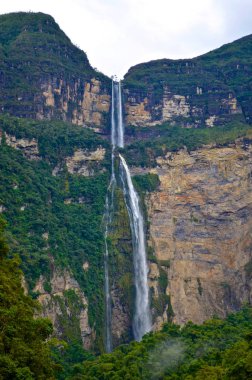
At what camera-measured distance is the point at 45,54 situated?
52.0 meters

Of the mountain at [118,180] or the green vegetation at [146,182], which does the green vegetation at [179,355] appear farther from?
the green vegetation at [146,182]

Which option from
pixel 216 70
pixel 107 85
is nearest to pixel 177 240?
pixel 107 85

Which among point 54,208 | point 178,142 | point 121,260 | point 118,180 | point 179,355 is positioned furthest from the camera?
point 178,142

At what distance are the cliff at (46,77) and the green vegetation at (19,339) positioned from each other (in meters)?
29.4

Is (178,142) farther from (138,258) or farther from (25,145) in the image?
(25,145)

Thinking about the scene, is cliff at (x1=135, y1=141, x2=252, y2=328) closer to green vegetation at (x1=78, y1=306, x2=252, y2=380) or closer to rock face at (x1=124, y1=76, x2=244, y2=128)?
rock face at (x1=124, y1=76, x2=244, y2=128)

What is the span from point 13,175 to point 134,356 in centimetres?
1577

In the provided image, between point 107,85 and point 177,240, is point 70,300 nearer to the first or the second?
point 177,240

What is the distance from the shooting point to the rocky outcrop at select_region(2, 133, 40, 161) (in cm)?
4257

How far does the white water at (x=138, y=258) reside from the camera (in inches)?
1618

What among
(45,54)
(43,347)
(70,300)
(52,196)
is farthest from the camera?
(45,54)

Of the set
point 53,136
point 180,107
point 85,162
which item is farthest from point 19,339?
point 180,107

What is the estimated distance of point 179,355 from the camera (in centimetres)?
2975

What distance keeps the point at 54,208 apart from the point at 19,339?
23.9m
